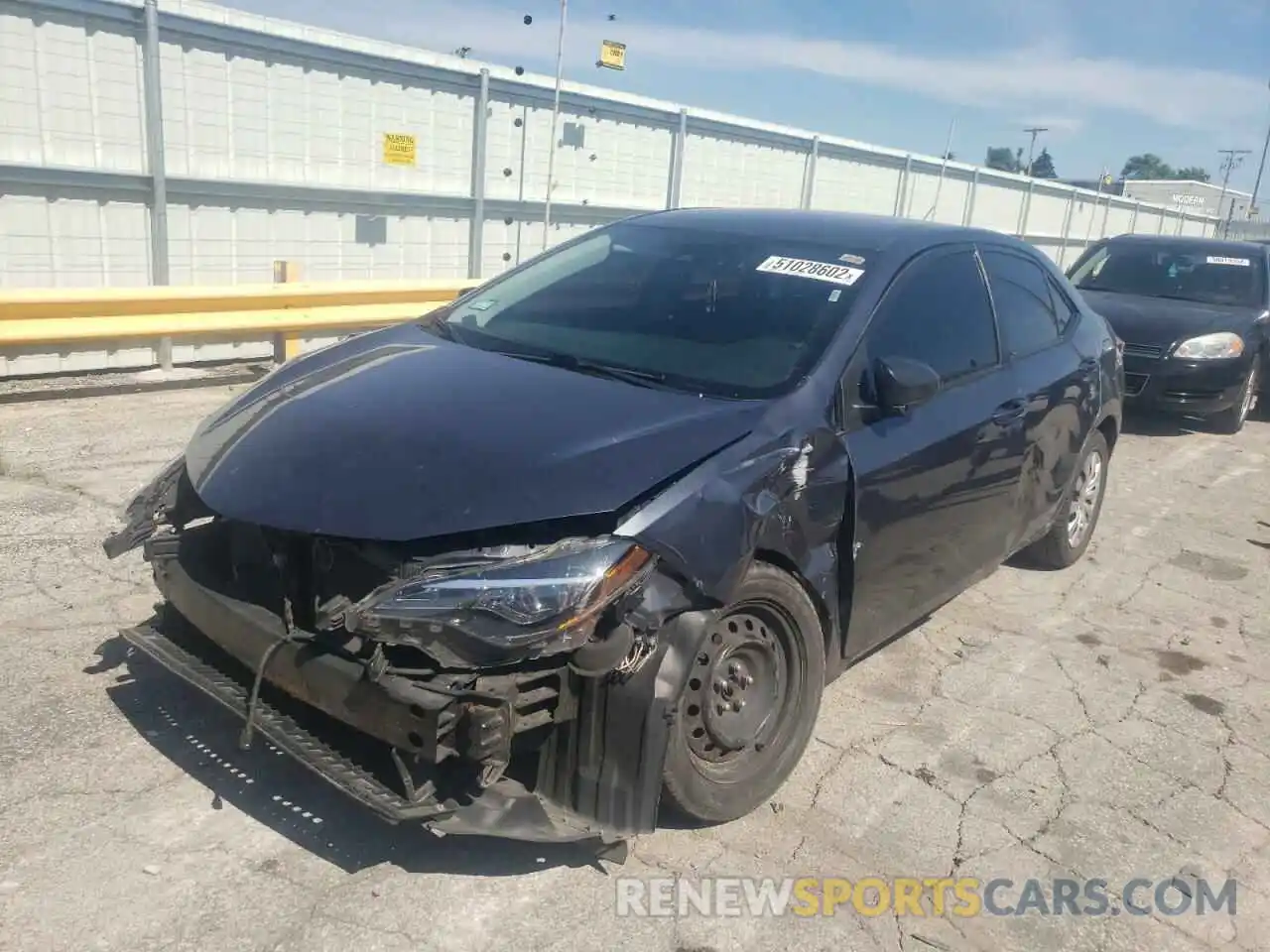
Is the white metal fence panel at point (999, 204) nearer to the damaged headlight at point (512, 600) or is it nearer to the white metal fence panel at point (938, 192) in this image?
the white metal fence panel at point (938, 192)

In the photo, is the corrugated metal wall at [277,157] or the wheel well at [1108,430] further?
the corrugated metal wall at [277,157]

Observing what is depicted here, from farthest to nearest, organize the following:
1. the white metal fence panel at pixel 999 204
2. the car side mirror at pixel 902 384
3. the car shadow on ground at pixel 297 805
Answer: the white metal fence panel at pixel 999 204 < the car side mirror at pixel 902 384 < the car shadow on ground at pixel 297 805

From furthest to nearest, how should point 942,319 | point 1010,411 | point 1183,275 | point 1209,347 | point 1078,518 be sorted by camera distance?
point 1183,275 → point 1209,347 → point 1078,518 → point 1010,411 → point 942,319

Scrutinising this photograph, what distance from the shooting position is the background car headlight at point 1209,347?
907cm

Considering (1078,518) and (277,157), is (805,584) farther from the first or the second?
(277,157)

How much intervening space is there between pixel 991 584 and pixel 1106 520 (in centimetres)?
183

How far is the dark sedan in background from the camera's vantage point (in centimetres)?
912

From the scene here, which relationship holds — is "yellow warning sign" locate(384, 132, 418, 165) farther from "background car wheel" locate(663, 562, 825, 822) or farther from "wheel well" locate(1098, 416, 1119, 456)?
"background car wheel" locate(663, 562, 825, 822)

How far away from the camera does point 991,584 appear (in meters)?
5.40

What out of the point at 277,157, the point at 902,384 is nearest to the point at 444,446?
the point at 902,384

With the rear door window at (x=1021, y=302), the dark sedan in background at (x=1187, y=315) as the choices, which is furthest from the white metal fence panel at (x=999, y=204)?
the rear door window at (x=1021, y=302)

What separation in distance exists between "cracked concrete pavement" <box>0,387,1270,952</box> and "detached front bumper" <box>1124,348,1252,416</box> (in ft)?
14.9

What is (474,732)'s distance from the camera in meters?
2.39

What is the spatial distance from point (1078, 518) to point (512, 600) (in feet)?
13.8
